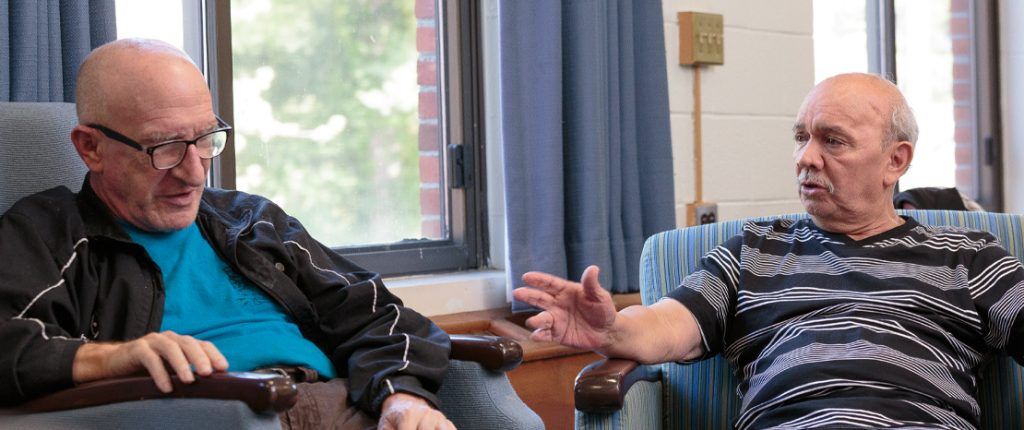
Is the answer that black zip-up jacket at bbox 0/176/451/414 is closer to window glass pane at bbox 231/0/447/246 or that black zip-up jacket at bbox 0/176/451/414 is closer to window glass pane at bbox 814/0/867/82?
window glass pane at bbox 231/0/447/246

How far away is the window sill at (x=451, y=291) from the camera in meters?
2.62

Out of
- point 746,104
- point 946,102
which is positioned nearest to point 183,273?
point 746,104

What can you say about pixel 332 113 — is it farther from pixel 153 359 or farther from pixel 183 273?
pixel 153 359

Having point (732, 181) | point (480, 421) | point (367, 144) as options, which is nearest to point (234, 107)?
point (367, 144)

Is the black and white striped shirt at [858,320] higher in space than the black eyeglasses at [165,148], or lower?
lower

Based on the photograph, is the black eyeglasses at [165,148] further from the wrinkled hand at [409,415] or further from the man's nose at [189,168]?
the wrinkled hand at [409,415]

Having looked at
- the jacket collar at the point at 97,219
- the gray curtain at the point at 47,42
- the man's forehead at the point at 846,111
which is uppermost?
the gray curtain at the point at 47,42

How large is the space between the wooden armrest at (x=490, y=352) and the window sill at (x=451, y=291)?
80cm

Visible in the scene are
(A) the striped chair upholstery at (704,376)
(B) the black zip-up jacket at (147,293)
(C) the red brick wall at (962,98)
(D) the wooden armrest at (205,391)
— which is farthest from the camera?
(C) the red brick wall at (962,98)

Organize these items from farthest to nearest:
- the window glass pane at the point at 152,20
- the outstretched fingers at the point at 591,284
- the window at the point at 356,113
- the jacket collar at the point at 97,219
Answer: the window at the point at 356,113 → the window glass pane at the point at 152,20 → the jacket collar at the point at 97,219 → the outstretched fingers at the point at 591,284

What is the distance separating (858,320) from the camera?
1.75m

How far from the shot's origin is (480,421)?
5.78 feet

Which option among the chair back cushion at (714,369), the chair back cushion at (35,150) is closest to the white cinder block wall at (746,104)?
the chair back cushion at (714,369)

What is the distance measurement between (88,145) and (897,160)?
1.46 metres
